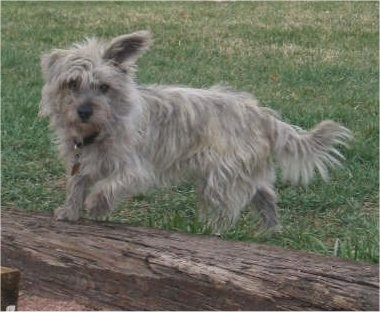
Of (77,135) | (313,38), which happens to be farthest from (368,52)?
(77,135)

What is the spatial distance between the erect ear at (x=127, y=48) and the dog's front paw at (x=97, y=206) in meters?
0.85

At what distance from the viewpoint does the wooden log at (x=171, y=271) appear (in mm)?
4062

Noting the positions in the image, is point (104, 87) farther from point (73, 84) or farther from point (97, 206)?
point (97, 206)

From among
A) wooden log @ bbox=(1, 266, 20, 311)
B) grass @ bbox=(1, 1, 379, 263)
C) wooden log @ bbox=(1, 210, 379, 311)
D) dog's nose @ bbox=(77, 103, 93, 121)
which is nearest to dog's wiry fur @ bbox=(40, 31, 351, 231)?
dog's nose @ bbox=(77, 103, 93, 121)

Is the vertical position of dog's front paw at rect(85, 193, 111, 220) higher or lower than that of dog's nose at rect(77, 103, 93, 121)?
lower

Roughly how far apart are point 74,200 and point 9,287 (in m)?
1.33

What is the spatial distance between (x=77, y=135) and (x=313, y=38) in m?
10.2

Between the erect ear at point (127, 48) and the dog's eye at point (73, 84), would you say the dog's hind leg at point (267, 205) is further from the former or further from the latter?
the dog's eye at point (73, 84)

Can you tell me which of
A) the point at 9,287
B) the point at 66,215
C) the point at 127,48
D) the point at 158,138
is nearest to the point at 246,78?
the point at 158,138

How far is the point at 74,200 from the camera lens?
550 centimetres

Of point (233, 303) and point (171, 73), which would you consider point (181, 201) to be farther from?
point (171, 73)

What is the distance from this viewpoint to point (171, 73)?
12047 millimetres

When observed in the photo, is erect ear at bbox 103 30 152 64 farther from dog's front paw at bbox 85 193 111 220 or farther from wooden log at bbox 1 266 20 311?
wooden log at bbox 1 266 20 311

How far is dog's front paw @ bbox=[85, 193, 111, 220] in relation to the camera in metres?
5.41
